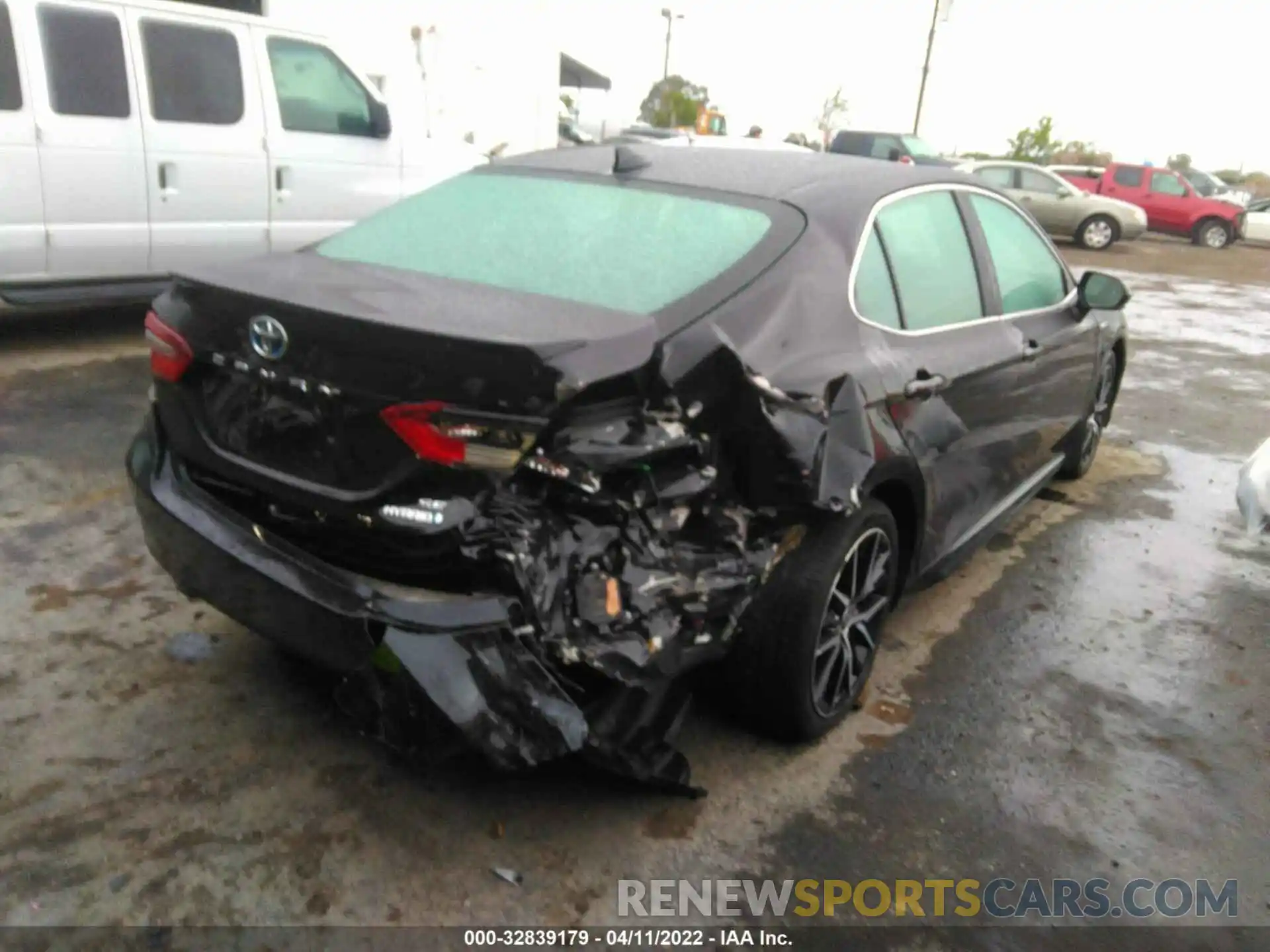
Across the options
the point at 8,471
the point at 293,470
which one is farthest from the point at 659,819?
the point at 8,471

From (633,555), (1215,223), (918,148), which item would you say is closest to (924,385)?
(633,555)

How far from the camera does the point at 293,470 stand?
8.64 feet

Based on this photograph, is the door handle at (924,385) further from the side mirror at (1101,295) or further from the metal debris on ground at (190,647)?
the metal debris on ground at (190,647)

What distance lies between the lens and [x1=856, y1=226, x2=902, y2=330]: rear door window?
3.22 meters

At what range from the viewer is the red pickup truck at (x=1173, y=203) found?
23.4 meters

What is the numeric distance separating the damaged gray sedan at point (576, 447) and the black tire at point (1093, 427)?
6.64ft

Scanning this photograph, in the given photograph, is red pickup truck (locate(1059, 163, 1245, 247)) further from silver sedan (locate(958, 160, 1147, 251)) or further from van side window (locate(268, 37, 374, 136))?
van side window (locate(268, 37, 374, 136))

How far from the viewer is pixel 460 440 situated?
7.73ft

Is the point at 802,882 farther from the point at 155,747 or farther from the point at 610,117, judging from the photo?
the point at 610,117

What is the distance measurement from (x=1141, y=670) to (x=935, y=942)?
178cm

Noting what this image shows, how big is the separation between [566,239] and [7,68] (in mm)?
4838

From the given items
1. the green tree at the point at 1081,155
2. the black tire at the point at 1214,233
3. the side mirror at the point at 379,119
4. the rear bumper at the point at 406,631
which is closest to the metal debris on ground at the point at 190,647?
the rear bumper at the point at 406,631

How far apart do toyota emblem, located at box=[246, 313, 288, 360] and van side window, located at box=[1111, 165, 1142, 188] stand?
24485 millimetres

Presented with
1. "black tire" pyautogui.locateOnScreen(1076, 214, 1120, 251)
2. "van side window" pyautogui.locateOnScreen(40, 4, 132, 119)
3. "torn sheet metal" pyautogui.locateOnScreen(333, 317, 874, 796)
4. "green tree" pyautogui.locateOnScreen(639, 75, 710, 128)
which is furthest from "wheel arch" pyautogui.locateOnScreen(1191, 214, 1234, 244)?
"green tree" pyautogui.locateOnScreen(639, 75, 710, 128)
